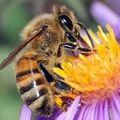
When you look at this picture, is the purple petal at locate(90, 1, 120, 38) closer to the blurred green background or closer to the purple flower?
the blurred green background

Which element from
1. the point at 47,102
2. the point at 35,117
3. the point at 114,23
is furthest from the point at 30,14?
the point at 47,102

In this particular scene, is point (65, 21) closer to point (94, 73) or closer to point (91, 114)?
point (94, 73)

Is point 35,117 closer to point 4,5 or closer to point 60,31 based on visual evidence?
point 60,31

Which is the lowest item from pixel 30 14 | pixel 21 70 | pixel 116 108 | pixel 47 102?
pixel 116 108

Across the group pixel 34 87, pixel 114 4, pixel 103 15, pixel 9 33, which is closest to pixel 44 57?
pixel 34 87

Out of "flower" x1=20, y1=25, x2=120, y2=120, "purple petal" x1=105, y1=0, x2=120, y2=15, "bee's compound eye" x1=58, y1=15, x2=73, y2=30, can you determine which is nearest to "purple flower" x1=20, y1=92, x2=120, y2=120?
"flower" x1=20, y1=25, x2=120, y2=120

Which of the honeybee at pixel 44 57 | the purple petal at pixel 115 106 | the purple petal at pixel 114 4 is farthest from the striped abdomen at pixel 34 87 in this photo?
the purple petal at pixel 114 4
